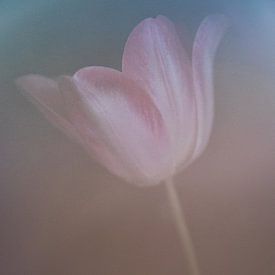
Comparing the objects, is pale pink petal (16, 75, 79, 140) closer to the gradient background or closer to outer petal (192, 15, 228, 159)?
the gradient background

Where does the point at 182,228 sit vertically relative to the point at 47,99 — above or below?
below

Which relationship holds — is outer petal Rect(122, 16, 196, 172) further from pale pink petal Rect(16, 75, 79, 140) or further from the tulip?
pale pink petal Rect(16, 75, 79, 140)

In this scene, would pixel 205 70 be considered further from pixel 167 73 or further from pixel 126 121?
pixel 126 121

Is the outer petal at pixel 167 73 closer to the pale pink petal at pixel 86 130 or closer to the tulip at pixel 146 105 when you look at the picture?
the tulip at pixel 146 105

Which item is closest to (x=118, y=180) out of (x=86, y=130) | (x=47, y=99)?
(x=86, y=130)

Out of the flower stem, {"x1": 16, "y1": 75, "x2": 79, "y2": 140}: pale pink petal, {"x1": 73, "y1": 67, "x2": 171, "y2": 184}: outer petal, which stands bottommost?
the flower stem

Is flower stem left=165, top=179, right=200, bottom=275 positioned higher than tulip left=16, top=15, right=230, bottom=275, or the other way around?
tulip left=16, top=15, right=230, bottom=275

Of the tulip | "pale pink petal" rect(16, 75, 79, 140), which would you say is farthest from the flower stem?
"pale pink petal" rect(16, 75, 79, 140)
